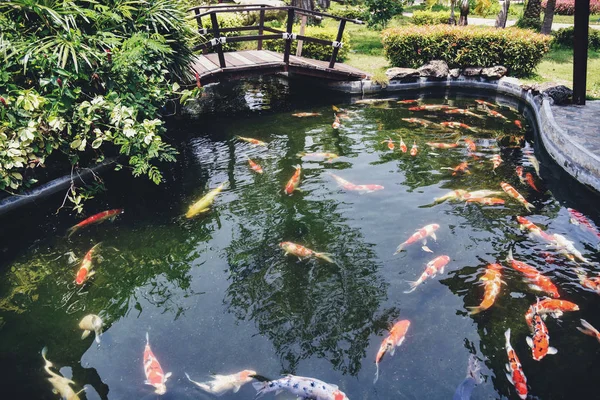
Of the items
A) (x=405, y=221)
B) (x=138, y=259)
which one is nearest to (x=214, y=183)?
(x=138, y=259)

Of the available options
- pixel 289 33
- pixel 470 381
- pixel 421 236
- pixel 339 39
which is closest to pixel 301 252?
pixel 421 236

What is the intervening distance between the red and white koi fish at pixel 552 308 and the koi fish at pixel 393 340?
5.08 feet

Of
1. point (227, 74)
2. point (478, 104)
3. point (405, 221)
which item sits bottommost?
point (405, 221)

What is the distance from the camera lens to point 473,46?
14523 millimetres

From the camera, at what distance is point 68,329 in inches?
209

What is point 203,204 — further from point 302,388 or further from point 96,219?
point 302,388

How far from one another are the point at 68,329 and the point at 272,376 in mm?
2747

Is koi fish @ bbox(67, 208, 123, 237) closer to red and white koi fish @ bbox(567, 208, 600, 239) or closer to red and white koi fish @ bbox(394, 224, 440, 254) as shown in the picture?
red and white koi fish @ bbox(394, 224, 440, 254)

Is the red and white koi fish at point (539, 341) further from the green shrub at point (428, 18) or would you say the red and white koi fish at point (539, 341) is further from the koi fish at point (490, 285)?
the green shrub at point (428, 18)

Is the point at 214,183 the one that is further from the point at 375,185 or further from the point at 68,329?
the point at 68,329

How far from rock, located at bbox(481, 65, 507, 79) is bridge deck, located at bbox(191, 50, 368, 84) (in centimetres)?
399

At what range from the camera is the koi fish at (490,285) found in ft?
17.7

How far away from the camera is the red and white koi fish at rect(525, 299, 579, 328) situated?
5211mm

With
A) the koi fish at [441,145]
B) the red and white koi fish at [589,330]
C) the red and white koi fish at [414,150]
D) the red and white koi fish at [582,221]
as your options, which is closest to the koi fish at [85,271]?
the red and white koi fish at [589,330]
